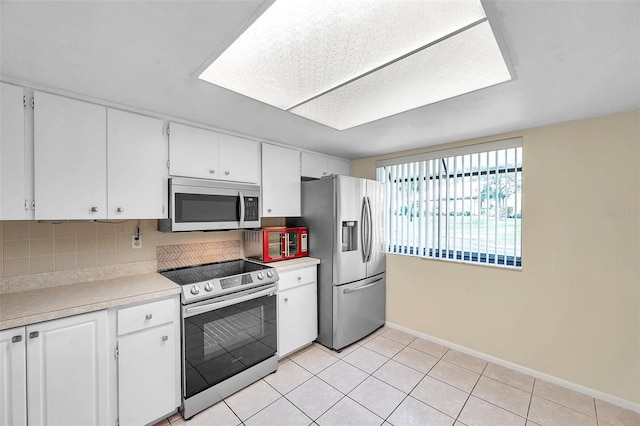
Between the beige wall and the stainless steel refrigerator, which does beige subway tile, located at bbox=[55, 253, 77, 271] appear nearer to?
the stainless steel refrigerator

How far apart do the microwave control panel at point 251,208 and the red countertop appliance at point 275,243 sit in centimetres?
22

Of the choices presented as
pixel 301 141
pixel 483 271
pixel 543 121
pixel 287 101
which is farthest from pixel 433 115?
pixel 483 271

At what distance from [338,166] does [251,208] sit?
1569 mm

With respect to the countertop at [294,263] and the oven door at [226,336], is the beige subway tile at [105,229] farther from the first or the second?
the countertop at [294,263]

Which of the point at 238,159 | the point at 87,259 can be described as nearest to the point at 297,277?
the point at 238,159

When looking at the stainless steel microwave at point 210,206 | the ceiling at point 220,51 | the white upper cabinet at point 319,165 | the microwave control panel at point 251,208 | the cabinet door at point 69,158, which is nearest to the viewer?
the ceiling at point 220,51

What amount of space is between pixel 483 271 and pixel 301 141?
237 cm

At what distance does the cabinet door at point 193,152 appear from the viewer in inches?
89.0

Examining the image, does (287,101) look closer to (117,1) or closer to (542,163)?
(117,1)

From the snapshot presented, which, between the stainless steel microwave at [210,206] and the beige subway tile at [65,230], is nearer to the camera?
the beige subway tile at [65,230]

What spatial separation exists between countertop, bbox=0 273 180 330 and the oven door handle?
0.19m

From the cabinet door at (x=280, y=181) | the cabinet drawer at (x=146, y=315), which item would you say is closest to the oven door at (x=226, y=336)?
the cabinet drawer at (x=146, y=315)

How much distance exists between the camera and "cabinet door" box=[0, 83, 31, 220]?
158cm

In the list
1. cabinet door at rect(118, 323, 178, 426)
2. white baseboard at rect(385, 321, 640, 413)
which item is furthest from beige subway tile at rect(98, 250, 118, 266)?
white baseboard at rect(385, 321, 640, 413)
